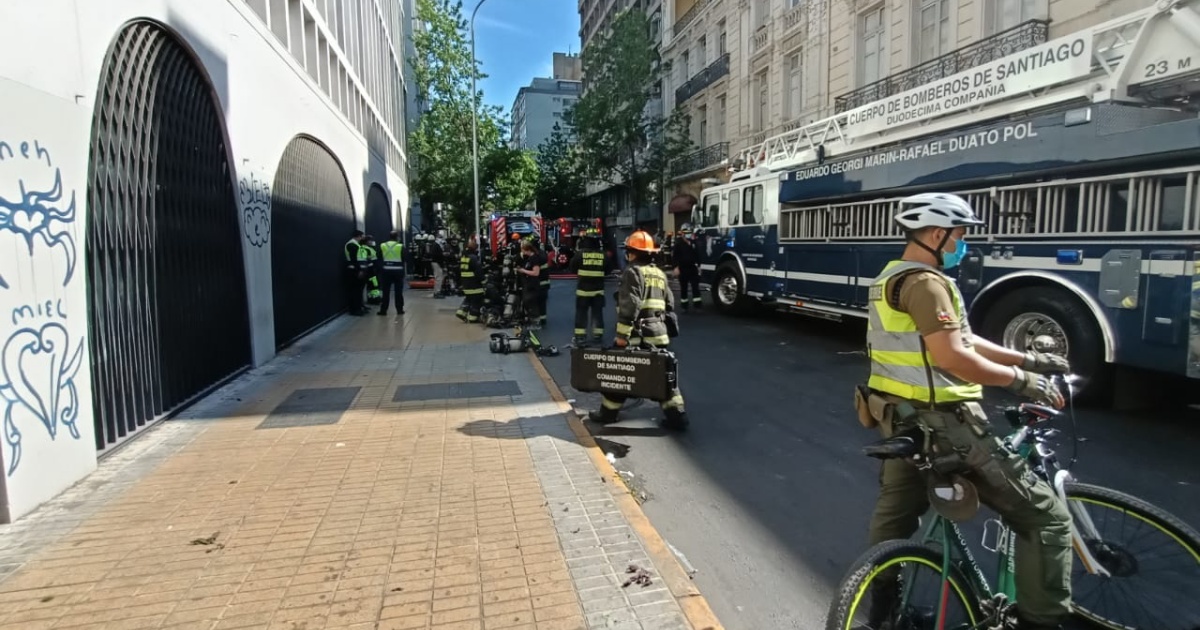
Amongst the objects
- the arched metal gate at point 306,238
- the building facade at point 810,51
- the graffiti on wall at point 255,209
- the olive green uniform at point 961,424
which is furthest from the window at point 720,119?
the olive green uniform at point 961,424

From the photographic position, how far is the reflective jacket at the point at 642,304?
5.80 m

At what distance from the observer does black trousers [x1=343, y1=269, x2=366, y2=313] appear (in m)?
14.9

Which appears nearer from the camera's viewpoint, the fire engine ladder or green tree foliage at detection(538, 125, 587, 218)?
the fire engine ladder

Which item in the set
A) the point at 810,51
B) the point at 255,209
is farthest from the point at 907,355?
the point at 810,51

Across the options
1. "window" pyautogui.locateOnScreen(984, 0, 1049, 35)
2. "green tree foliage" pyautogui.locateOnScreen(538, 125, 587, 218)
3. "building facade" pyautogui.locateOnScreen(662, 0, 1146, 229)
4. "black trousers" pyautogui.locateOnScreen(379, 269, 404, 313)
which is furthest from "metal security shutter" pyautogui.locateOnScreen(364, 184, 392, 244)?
"green tree foliage" pyautogui.locateOnScreen(538, 125, 587, 218)

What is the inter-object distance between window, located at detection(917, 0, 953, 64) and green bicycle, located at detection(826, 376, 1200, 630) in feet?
54.9

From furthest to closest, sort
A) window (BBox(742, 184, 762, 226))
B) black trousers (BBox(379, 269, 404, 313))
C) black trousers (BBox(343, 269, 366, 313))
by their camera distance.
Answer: black trousers (BBox(343, 269, 366, 313))
black trousers (BBox(379, 269, 404, 313))
window (BBox(742, 184, 762, 226))

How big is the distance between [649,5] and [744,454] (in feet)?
131

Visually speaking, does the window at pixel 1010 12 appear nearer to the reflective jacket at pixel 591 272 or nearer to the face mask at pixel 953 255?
the reflective jacket at pixel 591 272

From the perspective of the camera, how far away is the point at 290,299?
10336mm

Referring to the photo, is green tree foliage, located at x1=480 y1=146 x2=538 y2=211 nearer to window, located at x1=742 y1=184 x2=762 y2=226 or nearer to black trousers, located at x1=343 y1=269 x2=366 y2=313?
black trousers, located at x1=343 y1=269 x2=366 y2=313

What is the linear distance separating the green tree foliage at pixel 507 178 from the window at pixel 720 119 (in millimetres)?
11284

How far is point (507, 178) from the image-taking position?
3531cm

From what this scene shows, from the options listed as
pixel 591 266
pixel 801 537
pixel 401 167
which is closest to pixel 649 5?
pixel 401 167
